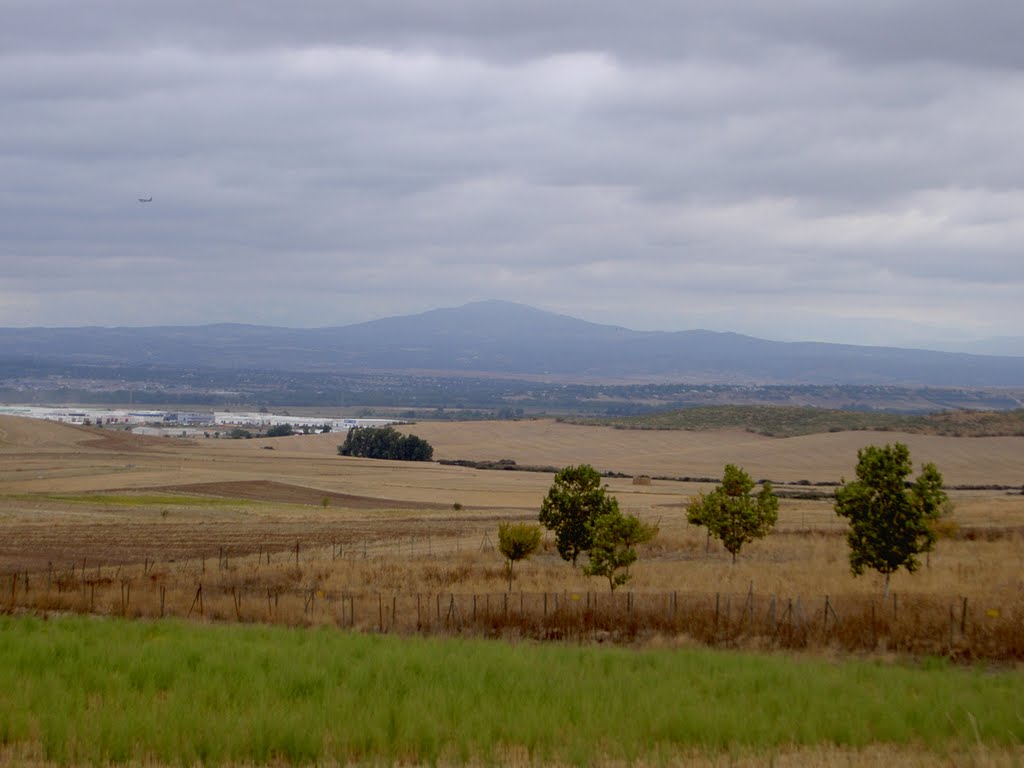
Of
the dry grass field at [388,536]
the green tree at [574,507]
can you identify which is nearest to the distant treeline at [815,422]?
the dry grass field at [388,536]

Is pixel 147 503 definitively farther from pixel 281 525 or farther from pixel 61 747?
pixel 61 747

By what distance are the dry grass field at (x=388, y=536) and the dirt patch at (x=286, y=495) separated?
0.22 m

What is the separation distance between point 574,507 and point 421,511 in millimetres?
30262

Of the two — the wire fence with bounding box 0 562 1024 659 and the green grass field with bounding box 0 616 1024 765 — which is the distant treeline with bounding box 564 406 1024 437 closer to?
the wire fence with bounding box 0 562 1024 659

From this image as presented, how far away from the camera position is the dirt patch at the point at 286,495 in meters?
75.3

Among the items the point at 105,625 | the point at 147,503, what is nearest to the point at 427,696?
the point at 105,625

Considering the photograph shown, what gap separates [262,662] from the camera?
18703 millimetres

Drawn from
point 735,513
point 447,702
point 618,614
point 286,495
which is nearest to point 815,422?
A: point 286,495

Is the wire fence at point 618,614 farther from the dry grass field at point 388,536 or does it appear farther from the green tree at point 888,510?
the green tree at point 888,510

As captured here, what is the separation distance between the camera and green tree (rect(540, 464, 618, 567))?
4038cm

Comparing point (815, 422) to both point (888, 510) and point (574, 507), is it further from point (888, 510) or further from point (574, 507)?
point (888, 510)

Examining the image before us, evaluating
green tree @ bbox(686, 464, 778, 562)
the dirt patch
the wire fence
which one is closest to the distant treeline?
the dirt patch

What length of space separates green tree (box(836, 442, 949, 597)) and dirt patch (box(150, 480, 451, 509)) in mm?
43385

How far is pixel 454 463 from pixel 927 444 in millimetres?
48674
